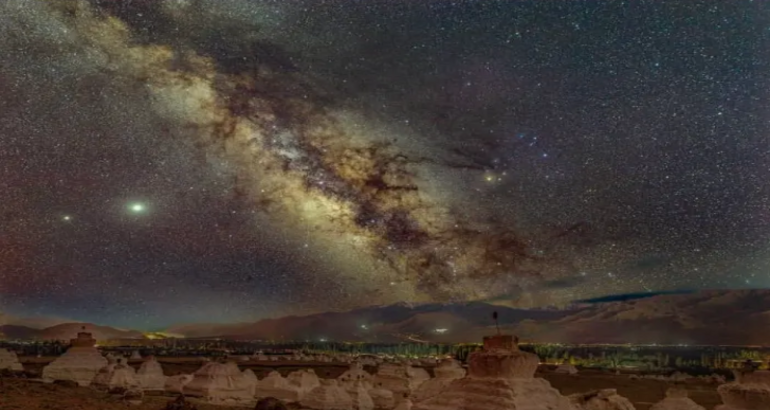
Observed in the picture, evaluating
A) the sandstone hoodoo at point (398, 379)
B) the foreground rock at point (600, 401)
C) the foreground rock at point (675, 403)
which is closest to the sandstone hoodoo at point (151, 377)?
the sandstone hoodoo at point (398, 379)

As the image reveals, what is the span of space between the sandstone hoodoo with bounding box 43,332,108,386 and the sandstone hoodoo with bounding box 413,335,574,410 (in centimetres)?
4203

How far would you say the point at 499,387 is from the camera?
1550 centimetres

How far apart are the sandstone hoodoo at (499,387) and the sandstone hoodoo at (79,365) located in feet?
138

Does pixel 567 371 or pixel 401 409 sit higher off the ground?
pixel 401 409

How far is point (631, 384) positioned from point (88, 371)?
83388mm

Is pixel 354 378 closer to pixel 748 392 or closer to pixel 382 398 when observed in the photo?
pixel 382 398

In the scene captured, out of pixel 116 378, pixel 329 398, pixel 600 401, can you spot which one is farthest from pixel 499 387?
pixel 116 378

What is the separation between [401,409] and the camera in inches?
1107

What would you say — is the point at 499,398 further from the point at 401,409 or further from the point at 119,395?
the point at 119,395

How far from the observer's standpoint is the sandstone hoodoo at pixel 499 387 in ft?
50.3

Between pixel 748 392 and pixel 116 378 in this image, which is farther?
pixel 116 378

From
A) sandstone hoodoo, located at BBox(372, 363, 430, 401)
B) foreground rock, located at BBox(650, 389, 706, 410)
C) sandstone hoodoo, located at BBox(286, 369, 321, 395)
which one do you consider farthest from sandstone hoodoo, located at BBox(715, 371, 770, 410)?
sandstone hoodoo, located at BBox(286, 369, 321, 395)

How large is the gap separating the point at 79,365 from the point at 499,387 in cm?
4625

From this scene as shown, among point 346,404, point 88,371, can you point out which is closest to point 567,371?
point 346,404
